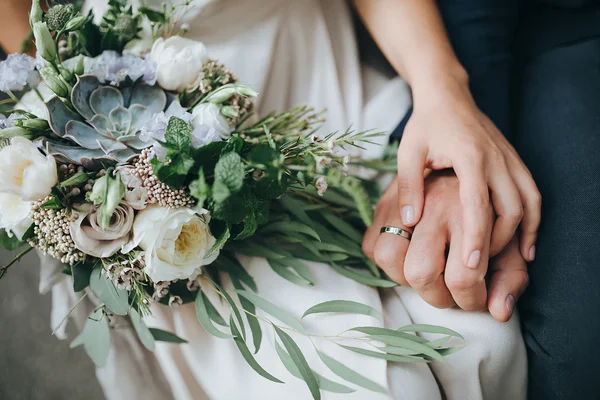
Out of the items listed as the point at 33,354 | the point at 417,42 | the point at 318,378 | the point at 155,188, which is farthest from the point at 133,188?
the point at 33,354

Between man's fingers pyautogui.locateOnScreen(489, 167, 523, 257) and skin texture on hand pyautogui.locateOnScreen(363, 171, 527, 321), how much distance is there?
0.04m

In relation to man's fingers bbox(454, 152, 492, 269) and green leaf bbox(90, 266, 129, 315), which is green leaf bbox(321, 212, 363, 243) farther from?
green leaf bbox(90, 266, 129, 315)

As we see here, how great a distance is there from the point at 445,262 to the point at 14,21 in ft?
2.63

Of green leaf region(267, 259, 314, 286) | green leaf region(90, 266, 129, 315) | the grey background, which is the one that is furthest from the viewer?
the grey background

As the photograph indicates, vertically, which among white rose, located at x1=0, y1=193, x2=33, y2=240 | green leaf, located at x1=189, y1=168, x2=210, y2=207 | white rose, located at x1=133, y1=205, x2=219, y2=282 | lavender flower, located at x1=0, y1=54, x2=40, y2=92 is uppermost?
lavender flower, located at x1=0, y1=54, x2=40, y2=92

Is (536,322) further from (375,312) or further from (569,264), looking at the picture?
(375,312)

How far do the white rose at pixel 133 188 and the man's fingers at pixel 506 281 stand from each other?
523mm

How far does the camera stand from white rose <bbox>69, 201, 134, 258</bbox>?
0.55 metres

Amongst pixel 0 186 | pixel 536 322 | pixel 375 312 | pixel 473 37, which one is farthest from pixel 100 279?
pixel 473 37

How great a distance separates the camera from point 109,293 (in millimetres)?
616

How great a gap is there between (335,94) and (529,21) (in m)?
0.49

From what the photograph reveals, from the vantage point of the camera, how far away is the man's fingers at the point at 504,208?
0.67m

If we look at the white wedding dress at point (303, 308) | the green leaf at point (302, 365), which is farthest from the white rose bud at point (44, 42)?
the green leaf at point (302, 365)

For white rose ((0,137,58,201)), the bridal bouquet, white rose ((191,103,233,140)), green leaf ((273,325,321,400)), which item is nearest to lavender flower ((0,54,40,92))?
the bridal bouquet
